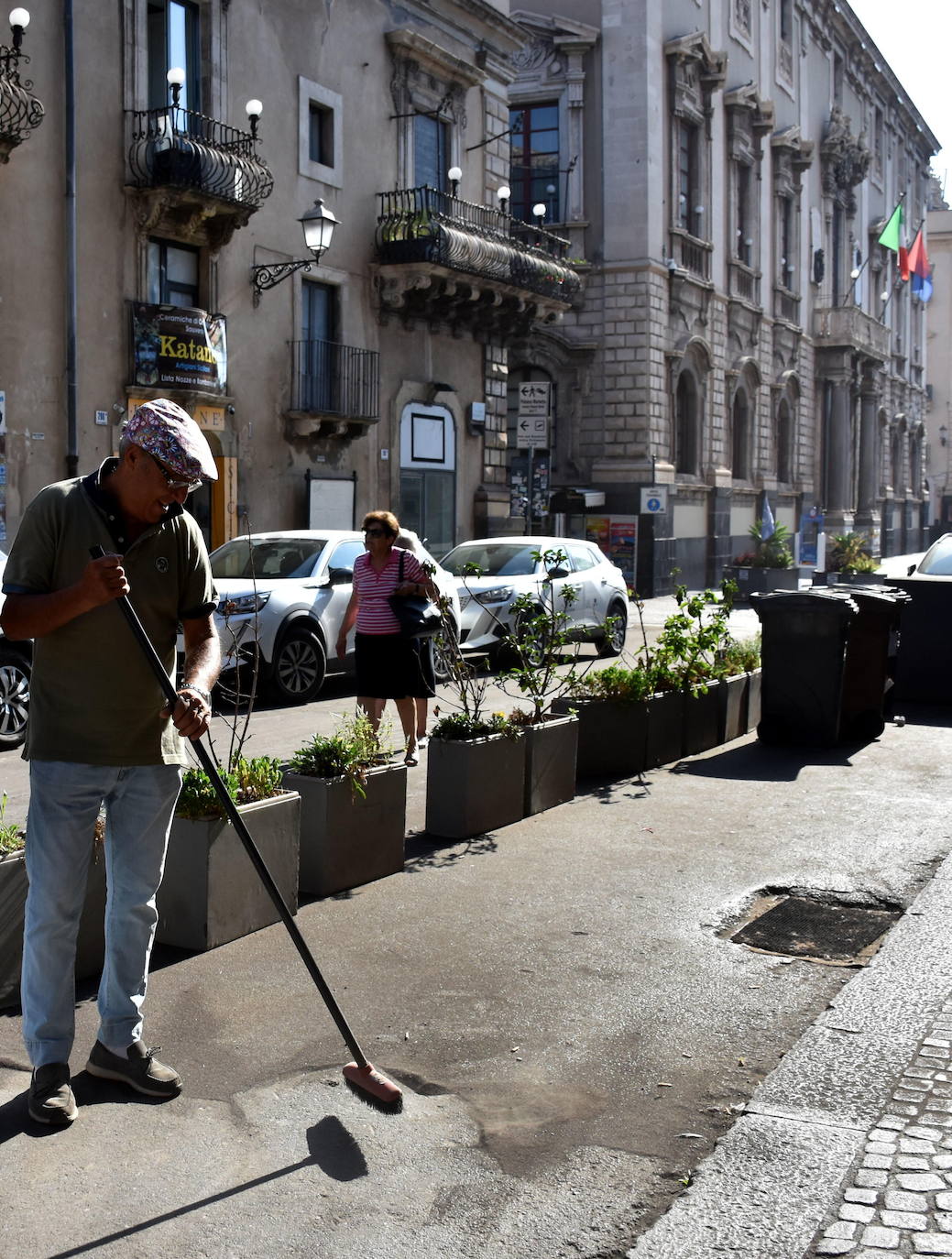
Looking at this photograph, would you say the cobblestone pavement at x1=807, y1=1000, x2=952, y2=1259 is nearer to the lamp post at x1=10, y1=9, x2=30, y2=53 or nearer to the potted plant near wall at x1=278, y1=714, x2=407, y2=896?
the potted plant near wall at x1=278, y1=714, x2=407, y2=896

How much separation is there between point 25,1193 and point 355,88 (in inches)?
874

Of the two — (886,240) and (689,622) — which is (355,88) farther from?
(886,240)

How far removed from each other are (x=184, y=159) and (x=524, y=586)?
23.8 feet

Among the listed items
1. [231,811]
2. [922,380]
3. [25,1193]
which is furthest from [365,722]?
[922,380]

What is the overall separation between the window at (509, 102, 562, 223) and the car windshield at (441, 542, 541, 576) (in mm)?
17949

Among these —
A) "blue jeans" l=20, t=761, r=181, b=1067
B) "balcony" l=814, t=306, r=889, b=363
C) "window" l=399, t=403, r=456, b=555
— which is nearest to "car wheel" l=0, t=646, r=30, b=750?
"blue jeans" l=20, t=761, r=181, b=1067

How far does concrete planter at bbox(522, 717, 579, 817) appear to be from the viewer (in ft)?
26.5

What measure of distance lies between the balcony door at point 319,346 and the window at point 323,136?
1.98 metres

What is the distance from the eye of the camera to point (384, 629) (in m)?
9.38

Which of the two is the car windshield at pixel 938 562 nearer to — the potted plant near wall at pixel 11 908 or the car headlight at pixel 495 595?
the car headlight at pixel 495 595

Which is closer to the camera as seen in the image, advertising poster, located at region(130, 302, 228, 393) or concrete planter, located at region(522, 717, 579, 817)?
concrete planter, located at region(522, 717, 579, 817)

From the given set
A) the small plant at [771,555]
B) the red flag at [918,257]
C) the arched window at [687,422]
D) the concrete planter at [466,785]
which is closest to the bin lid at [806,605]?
the concrete planter at [466,785]

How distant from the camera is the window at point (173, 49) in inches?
762

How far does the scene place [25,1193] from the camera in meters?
3.55
